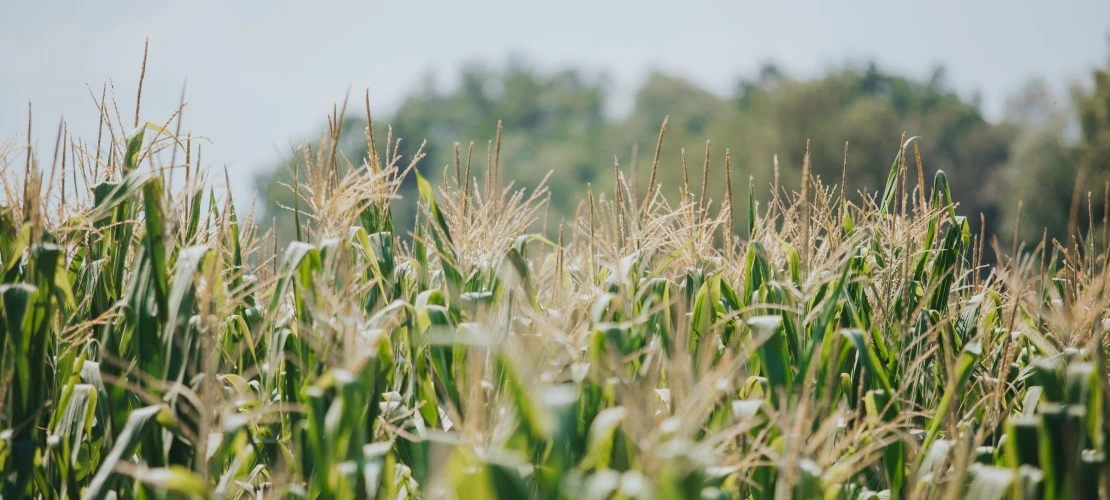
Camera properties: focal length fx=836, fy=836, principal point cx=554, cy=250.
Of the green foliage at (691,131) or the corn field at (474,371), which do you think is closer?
the corn field at (474,371)

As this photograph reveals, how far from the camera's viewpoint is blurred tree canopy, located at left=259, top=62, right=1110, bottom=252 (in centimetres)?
2442

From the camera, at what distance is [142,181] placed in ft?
6.63

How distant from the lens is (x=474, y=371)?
5.82 feet

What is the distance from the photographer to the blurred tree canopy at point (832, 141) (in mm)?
24422

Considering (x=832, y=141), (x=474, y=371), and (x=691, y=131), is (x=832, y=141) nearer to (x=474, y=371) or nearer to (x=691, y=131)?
(x=691, y=131)

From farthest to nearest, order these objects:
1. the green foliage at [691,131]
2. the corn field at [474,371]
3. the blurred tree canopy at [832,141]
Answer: the green foliage at [691,131] < the blurred tree canopy at [832,141] < the corn field at [474,371]

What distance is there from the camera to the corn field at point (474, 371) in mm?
1818

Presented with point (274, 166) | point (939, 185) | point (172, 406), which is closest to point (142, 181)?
point (172, 406)

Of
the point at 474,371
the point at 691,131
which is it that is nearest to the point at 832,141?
the point at 691,131

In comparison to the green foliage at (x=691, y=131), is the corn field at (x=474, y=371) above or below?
above

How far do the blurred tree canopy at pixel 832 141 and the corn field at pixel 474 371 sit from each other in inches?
16.2

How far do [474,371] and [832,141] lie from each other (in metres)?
34.4

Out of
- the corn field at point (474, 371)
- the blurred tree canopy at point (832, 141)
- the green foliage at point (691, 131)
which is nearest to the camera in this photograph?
the corn field at point (474, 371)

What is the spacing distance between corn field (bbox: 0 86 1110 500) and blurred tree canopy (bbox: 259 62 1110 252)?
16.2 inches
